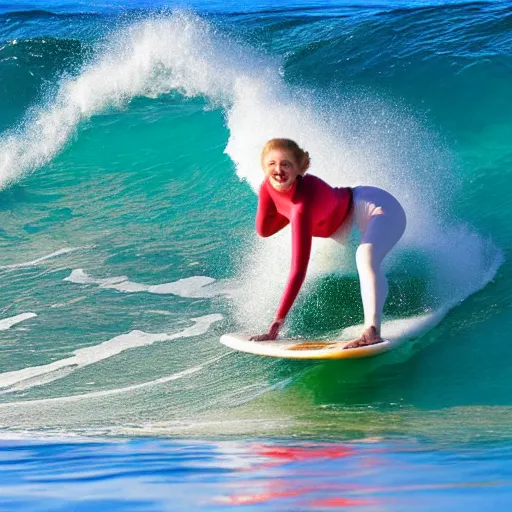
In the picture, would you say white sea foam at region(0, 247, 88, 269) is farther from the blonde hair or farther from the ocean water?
the blonde hair

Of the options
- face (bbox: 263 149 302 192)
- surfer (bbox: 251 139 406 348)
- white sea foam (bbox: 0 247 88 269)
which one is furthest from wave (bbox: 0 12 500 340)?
face (bbox: 263 149 302 192)

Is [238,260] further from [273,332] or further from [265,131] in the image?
[273,332]

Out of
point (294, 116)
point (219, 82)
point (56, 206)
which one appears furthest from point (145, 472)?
point (219, 82)

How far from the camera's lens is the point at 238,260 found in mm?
6418

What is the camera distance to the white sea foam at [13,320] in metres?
5.73

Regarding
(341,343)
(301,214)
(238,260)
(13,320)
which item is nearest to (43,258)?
(13,320)

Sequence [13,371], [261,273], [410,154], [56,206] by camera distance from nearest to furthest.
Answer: [13,371] < [261,273] < [410,154] < [56,206]

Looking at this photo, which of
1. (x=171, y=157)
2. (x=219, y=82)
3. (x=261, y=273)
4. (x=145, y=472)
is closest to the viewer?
(x=145, y=472)

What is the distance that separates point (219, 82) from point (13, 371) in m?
5.53

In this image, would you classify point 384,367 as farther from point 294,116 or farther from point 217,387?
point 294,116

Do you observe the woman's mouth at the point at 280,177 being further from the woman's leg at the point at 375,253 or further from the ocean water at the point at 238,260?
the ocean water at the point at 238,260

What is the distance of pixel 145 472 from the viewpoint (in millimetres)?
2246

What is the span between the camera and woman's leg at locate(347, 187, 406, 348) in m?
4.30

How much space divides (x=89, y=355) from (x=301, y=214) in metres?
1.57
